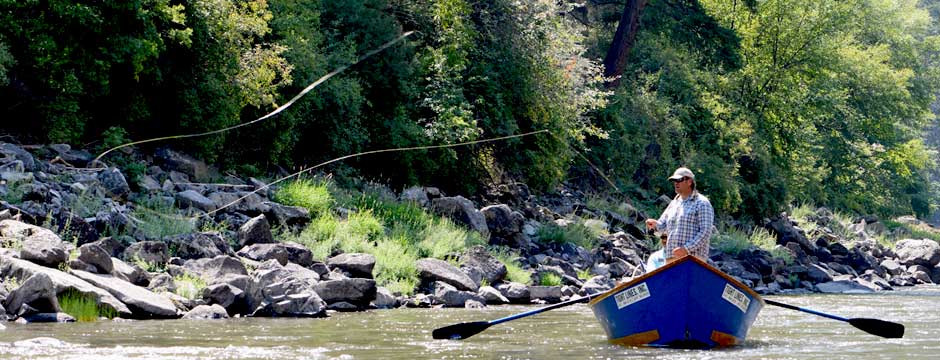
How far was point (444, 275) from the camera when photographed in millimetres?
18656

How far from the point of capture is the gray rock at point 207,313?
46.3ft

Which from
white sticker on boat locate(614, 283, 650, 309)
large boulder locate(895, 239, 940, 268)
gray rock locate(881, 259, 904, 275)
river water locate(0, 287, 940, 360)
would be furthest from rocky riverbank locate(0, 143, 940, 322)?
large boulder locate(895, 239, 940, 268)

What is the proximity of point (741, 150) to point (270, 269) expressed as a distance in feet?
78.9

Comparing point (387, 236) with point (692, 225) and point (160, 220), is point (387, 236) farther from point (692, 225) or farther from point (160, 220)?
point (692, 225)

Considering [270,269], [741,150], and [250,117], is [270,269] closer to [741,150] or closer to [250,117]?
[250,117]

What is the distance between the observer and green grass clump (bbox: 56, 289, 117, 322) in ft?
43.5

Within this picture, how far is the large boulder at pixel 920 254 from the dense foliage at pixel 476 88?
12.5 feet

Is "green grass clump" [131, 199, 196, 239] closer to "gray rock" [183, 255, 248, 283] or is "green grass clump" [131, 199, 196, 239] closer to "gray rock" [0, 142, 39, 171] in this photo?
"gray rock" [183, 255, 248, 283]

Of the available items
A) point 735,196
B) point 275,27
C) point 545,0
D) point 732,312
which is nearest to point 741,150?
point 735,196

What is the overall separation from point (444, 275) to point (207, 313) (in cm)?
509

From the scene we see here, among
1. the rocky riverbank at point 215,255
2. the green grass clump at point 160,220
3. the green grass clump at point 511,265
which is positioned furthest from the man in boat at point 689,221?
the green grass clump at point 511,265

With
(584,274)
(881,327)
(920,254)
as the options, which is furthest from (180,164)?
(920,254)

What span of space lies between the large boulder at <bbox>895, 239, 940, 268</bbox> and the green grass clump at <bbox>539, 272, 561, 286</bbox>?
18.0m

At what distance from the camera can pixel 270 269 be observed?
16000 millimetres
